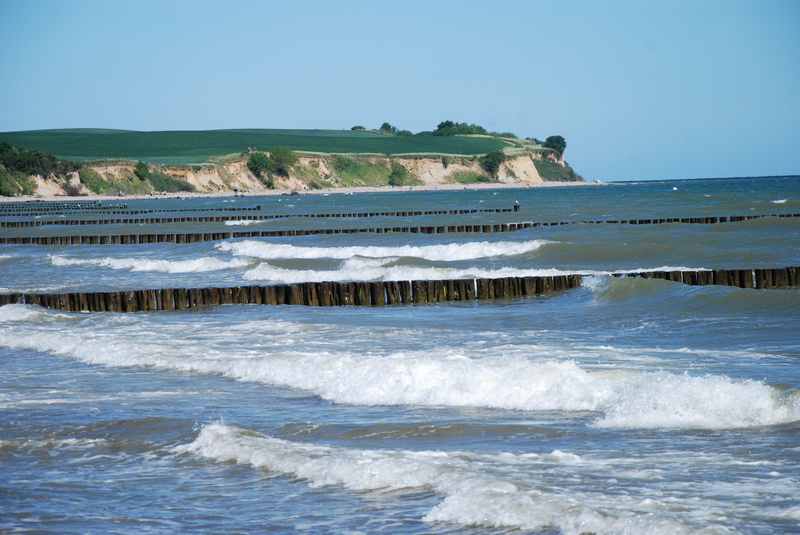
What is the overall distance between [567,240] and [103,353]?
1115 inches

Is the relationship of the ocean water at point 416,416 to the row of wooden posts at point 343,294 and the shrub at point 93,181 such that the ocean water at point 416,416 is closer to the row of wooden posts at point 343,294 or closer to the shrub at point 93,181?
the row of wooden posts at point 343,294

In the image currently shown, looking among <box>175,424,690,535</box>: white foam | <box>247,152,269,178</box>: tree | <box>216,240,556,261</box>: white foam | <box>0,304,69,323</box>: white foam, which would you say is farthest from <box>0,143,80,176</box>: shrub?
<box>175,424,690,535</box>: white foam

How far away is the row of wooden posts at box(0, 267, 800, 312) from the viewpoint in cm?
2414

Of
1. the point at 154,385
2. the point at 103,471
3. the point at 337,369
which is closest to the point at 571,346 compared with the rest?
the point at 337,369

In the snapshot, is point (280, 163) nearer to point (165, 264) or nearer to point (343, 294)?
point (165, 264)

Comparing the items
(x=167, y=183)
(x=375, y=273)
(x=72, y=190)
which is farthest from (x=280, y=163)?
(x=375, y=273)

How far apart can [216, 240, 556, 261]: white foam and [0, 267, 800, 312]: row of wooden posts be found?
13.8 metres

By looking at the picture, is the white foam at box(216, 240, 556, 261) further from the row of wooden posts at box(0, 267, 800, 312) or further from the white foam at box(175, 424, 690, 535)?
the white foam at box(175, 424, 690, 535)

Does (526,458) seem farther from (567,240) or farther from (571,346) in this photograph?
(567,240)

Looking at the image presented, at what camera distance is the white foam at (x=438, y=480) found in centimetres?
786

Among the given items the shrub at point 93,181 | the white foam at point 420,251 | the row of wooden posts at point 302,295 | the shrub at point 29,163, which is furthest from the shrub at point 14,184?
the row of wooden posts at point 302,295

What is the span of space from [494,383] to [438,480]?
4275 mm

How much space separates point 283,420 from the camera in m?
12.0

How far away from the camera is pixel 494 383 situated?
13250mm
